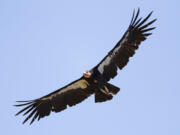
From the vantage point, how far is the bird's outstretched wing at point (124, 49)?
2670 cm

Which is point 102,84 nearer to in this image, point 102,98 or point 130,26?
point 102,98

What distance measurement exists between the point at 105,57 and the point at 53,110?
404 cm

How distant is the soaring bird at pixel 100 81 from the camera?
2677 centimetres

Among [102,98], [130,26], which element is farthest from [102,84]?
[130,26]

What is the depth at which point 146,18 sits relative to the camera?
26391mm

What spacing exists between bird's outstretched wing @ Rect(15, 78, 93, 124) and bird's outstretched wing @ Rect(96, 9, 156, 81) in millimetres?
1326

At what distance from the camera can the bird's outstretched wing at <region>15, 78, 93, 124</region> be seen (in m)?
28.1

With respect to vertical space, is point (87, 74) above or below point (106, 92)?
above

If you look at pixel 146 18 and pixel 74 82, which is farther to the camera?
pixel 74 82

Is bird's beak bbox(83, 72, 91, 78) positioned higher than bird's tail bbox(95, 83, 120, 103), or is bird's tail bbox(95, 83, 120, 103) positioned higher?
bird's beak bbox(83, 72, 91, 78)

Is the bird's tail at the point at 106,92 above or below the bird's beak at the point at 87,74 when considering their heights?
below

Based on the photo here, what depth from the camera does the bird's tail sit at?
26.8 m

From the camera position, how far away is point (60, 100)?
28.6 metres

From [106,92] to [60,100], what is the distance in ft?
9.54
